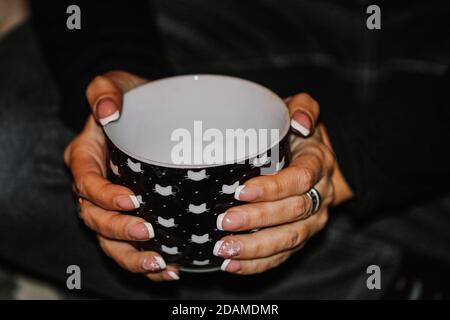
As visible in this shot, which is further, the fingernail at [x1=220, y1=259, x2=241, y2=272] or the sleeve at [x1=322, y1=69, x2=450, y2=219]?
the sleeve at [x1=322, y1=69, x2=450, y2=219]

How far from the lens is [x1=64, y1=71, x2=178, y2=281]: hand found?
0.61m

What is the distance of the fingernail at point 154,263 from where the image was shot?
637 mm

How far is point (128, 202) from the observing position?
1.96ft

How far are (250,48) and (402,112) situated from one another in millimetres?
287

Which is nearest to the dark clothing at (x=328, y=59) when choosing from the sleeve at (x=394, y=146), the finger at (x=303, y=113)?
the sleeve at (x=394, y=146)

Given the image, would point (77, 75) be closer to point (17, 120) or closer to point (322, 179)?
point (17, 120)

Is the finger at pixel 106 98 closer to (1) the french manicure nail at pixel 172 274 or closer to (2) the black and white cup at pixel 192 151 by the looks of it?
(2) the black and white cup at pixel 192 151

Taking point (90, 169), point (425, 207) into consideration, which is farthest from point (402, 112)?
point (90, 169)

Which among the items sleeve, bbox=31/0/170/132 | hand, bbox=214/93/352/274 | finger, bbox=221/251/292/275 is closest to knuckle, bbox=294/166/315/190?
hand, bbox=214/93/352/274

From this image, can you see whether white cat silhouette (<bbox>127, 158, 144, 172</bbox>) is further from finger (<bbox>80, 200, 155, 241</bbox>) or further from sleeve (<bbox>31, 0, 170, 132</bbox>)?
sleeve (<bbox>31, 0, 170, 132</bbox>)

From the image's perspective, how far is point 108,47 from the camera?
0.89 metres

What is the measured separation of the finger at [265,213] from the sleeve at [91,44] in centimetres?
32

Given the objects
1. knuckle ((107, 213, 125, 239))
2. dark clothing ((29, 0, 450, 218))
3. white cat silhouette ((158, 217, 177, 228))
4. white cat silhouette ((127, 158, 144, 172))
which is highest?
dark clothing ((29, 0, 450, 218))

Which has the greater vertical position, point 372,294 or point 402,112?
point 402,112
